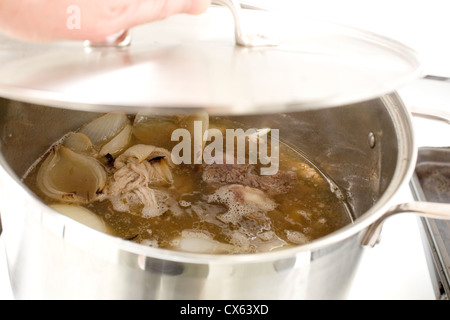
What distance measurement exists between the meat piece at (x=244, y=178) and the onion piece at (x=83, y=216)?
0.29 m

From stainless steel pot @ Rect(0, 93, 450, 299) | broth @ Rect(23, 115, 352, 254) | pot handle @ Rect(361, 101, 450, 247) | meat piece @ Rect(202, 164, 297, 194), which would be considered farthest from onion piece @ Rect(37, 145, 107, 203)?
pot handle @ Rect(361, 101, 450, 247)

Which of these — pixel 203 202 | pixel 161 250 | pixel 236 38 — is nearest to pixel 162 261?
pixel 161 250

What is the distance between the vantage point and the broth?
2.91ft

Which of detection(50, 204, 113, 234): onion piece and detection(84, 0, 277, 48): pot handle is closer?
detection(84, 0, 277, 48): pot handle

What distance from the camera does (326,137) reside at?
1.19m

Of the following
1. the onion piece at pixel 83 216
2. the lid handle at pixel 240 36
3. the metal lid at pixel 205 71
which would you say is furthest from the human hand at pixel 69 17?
the onion piece at pixel 83 216

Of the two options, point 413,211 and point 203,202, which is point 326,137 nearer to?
point 203,202

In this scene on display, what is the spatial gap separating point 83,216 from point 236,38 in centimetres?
46

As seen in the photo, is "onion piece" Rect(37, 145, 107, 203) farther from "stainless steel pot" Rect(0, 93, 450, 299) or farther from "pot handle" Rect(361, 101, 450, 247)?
"pot handle" Rect(361, 101, 450, 247)

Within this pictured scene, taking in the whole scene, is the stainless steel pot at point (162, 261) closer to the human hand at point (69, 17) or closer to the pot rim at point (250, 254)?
the pot rim at point (250, 254)

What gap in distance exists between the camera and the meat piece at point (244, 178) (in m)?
1.05

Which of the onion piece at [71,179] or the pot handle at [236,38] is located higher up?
the pot handle at [236,38]

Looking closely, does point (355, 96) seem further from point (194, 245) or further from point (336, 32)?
point (194, 245)
